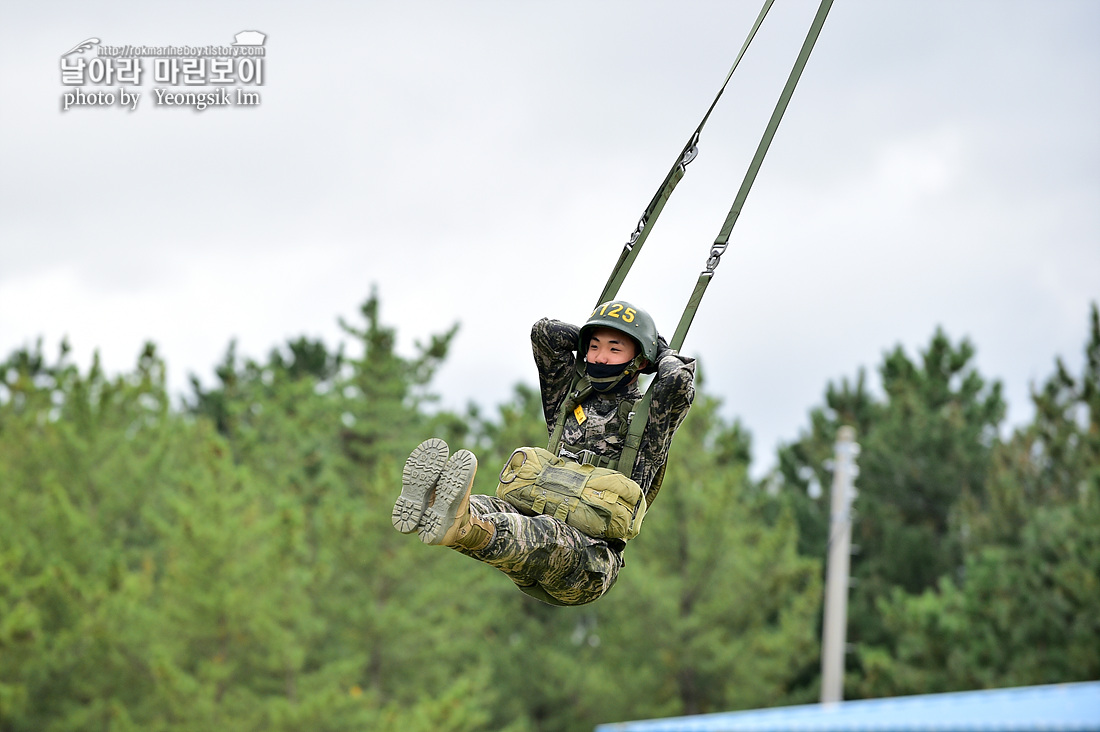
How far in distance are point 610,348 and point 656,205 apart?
89cm

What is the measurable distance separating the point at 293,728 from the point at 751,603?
1048 centimetres

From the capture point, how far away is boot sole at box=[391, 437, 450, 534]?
6.20 metres

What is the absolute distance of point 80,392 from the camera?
3173cm

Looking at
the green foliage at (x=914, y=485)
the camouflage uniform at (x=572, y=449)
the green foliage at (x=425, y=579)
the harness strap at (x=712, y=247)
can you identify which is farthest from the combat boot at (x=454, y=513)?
the green foliage at (x=914, y=485)

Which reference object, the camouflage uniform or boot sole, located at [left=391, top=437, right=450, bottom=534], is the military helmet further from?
boot sole, located at [left=391, top=437, right=450, bottom=534]

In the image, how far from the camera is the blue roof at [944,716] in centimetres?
1462

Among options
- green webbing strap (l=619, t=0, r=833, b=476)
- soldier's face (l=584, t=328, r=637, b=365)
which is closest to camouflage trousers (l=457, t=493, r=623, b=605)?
green webbing strap (l=619, t=0, r=833, b=476)

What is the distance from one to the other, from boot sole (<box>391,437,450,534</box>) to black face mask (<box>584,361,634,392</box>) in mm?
1203

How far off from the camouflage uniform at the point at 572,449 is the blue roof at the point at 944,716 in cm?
897

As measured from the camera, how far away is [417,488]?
20.4 feet

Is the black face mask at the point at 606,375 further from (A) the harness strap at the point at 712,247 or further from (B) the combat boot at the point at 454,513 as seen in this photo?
(B) the combat boot at the point at 454,513

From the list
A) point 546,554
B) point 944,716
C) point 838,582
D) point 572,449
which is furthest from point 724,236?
point 838,582

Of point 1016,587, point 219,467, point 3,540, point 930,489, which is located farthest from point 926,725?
point 930,489

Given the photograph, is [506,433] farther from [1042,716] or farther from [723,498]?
[1042,716]
